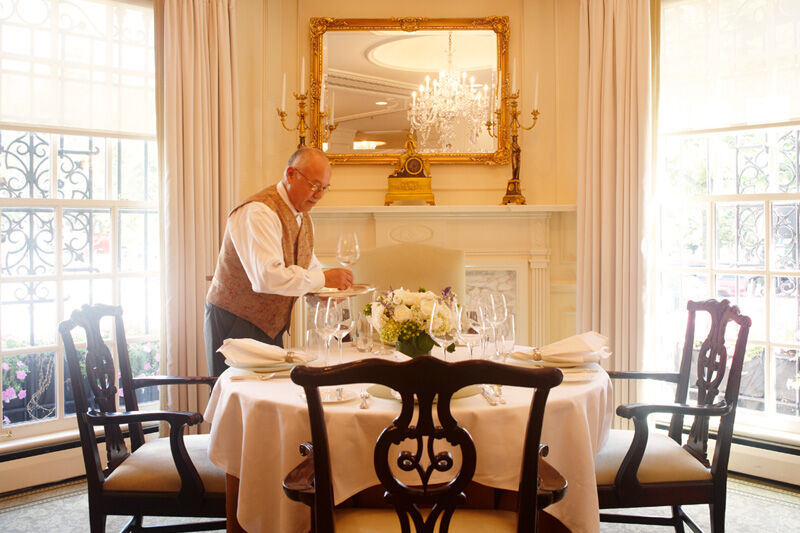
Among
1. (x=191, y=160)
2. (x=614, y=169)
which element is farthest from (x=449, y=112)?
(x=191, y=160)

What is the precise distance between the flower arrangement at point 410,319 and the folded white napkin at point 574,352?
0.41m

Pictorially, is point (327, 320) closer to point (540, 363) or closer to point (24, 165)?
point (540, 363)

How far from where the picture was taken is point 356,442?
1.75m

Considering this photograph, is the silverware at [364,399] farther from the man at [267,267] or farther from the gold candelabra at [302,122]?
the gold candelabra at [302,122]

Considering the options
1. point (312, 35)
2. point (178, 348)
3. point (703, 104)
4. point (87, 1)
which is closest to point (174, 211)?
point (178, 348)

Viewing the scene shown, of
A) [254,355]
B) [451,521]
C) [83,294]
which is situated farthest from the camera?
[83,294]

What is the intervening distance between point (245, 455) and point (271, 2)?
3345 millimetres

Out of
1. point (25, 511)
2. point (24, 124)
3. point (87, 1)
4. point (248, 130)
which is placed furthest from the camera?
point (248, 130)

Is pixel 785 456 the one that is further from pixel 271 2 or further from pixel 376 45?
pixel 271 2

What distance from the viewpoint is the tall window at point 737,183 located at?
138 inches

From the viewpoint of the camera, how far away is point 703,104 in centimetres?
371

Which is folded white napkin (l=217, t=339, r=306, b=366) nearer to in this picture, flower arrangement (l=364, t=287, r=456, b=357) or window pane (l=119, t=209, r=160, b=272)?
flower arrangement (l=364, t=287, r=456, b=357)

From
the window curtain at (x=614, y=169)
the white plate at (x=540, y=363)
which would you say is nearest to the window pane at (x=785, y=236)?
the window curtain at (x=614, y=169)

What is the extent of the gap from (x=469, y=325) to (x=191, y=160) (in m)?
2.21
